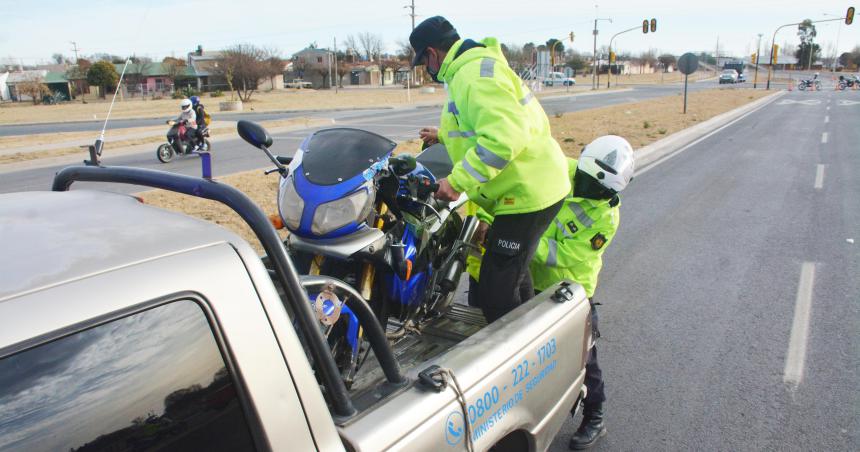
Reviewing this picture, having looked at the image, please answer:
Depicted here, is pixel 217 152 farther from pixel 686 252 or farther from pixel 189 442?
pixel 189 442

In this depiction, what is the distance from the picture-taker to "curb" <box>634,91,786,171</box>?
14.1 metres

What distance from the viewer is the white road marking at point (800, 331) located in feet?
13.7

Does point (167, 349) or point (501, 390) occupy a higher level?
point (167, 349)

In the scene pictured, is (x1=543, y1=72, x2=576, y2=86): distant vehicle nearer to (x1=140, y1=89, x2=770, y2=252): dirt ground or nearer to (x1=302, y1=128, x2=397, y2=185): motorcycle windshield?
(x1=140, y1=89, x2=770, y2=252): dirt ground

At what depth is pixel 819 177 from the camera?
11.5m

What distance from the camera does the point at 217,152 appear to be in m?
16.8

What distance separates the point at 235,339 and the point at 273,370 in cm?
12

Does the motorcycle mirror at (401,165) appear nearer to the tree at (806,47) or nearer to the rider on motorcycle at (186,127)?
the rider on motorcycle at (186,127)

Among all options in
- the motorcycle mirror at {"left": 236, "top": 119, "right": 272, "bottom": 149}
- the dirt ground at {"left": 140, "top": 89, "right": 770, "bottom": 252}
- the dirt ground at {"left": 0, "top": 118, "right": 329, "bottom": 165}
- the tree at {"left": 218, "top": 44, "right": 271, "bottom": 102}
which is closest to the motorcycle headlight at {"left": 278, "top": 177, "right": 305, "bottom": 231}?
the motorcycle mirror at {"left": 236, "top": 119, "right": 272, "bottom": 149}

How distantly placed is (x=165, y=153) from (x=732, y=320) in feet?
45.1

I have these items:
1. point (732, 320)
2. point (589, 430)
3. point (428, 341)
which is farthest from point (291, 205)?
point (732, 320)

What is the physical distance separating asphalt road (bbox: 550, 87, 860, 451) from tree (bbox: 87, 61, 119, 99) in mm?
54078

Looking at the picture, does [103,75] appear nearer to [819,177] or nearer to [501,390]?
[819,177]

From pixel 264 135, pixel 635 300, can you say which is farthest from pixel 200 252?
pixel 635 300
